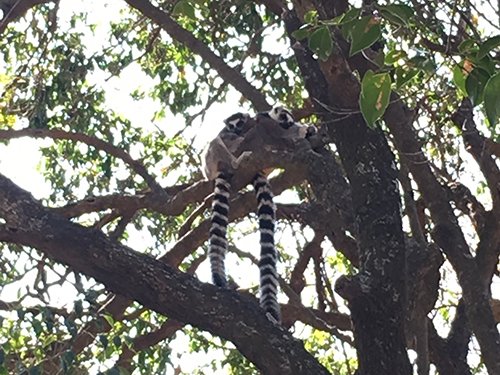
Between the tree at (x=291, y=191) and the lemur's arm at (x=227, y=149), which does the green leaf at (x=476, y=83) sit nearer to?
the tree at (x=291, y=191)

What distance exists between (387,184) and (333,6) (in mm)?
1053

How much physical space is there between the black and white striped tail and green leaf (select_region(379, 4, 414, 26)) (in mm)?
4595

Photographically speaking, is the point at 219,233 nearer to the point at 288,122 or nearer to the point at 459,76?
the point at 288,122

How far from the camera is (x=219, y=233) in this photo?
7.28 metres

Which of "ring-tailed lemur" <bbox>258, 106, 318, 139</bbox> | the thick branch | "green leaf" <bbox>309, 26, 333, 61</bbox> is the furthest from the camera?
"ring-tailed lemur" <bbox>258, 106, 318, 139</bbox>

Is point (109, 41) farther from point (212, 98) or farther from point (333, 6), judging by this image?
point (333, 6)

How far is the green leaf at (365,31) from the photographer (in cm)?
246

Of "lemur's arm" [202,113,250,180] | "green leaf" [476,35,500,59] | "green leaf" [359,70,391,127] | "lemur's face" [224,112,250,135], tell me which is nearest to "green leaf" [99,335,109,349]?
"green leaf" [359,70,391,127]

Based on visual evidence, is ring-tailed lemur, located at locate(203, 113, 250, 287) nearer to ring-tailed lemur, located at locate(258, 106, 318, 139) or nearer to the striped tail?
the striped tail

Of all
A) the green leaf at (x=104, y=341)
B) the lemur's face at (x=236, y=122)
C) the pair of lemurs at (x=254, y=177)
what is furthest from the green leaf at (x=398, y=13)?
the lemur's face at (x=236, y=122)

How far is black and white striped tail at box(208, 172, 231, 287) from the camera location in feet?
23.3

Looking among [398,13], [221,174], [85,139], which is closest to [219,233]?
[221,174]

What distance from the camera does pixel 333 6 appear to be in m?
5.52

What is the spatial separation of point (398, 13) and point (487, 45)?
0.23m
